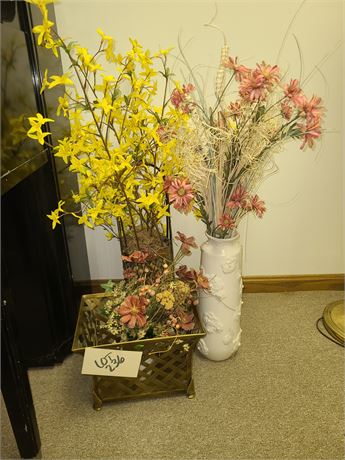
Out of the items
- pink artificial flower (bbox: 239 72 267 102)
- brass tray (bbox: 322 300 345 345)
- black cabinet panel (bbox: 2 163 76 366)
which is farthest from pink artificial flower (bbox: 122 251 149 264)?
brass tray (bbox: 322 300 345 345)

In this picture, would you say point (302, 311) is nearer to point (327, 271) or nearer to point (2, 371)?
point (327, 271)

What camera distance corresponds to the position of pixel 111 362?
1.07m

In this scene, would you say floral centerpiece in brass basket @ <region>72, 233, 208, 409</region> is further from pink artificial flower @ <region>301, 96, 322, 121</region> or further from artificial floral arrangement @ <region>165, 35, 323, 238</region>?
pink artificial flower @ <region>301, 96, 322, 121</region>

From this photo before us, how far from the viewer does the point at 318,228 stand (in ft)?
5.57

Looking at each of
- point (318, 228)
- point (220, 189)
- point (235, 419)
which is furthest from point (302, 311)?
point (220, 189)

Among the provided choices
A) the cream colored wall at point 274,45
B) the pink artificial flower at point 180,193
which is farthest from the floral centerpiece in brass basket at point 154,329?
the cream colored wall at point 274,45

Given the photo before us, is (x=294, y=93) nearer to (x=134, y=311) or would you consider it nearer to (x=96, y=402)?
(x=134, y=311)

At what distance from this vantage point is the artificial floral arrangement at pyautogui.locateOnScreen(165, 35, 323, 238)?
34.5 inches

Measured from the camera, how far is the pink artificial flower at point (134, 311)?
1.03 meters

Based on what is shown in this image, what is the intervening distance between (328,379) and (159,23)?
143 cm

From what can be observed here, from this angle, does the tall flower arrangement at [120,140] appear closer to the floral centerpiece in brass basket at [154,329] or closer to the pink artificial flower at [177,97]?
the pink artificial flower at [177,97]

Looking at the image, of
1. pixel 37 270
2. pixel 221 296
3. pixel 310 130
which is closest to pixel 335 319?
pixel 221 296

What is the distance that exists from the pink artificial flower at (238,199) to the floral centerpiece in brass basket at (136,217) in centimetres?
18

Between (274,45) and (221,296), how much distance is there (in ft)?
3.21
